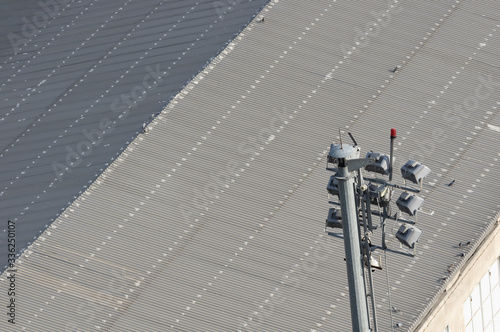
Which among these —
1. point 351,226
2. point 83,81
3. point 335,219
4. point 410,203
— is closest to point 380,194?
point 410,203

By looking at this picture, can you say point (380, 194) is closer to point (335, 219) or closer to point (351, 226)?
point (351, 226)

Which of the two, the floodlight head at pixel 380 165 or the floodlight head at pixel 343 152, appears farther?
the floodlight head at pixel 380 165

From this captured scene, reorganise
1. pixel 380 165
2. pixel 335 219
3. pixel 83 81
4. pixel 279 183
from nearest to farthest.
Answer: pixel 380 165 < pixel 335 219 < pixel 279 183 < pixel 83 81

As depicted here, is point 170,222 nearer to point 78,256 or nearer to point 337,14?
point 78,256

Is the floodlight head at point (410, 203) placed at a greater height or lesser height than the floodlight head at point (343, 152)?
lesser

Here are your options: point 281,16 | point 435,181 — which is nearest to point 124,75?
point 281,16

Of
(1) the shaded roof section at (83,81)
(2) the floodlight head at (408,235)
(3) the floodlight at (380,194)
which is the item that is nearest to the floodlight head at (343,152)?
(3) the floodlight at (380,194)

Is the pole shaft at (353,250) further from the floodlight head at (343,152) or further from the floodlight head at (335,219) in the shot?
the floodlight head at (335,219)
